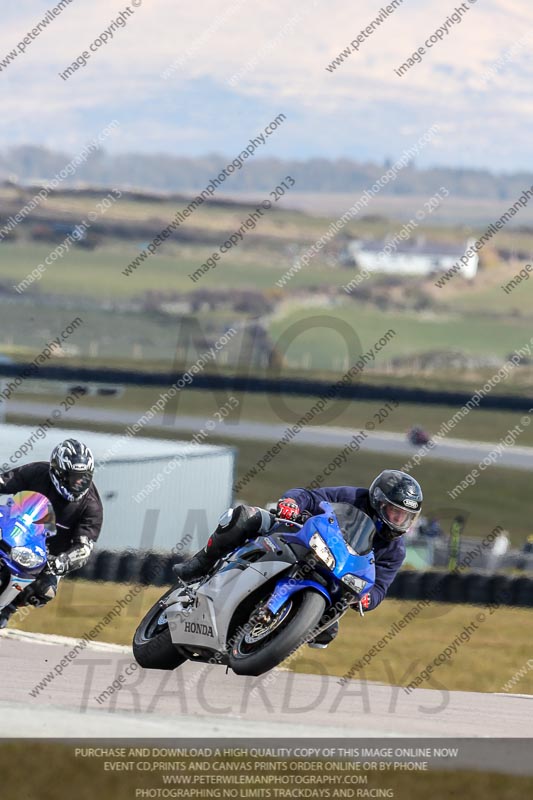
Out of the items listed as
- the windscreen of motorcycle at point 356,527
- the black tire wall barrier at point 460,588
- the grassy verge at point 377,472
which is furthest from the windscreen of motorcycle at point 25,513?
the grassy verge at point 377,472

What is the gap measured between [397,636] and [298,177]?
5427 inches

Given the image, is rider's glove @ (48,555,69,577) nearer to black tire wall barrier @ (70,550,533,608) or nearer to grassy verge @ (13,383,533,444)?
black tire wall barrier @ (70,550,533,608)

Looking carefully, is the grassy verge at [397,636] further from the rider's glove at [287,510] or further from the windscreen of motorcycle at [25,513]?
the rider's glove at [287,510]

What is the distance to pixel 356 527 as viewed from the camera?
31.1 feet

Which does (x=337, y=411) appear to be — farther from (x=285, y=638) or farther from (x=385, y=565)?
(x=285, y=638)

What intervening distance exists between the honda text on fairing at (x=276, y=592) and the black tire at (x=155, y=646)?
4.3 inches

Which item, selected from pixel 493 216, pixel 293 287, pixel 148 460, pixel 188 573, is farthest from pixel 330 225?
pixel 188 573

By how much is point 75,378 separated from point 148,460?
32522 mm

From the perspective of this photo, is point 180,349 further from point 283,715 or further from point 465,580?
point 283,715

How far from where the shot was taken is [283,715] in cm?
964

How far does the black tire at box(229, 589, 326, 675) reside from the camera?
29.2 feet

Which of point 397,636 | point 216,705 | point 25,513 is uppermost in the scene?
point 25,513

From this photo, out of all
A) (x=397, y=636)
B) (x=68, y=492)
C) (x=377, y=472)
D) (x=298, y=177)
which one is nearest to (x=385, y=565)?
(x=68, y=492)

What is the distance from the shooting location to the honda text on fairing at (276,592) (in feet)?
29.8
